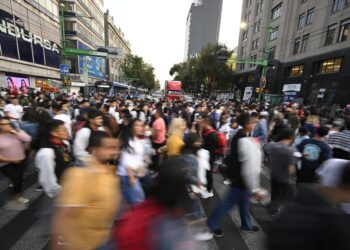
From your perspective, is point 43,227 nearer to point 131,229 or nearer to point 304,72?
point 131,229

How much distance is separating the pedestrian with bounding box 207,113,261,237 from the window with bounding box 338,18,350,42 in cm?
2339

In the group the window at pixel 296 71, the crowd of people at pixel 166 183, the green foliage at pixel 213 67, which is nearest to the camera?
the crowd of people at pixel 166 183

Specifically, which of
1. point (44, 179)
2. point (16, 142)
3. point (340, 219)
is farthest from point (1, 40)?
point (340, 219)

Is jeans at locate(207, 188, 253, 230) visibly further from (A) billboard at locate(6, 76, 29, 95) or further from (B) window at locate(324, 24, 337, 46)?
(B) window at locate(324, 24, 337, 46)

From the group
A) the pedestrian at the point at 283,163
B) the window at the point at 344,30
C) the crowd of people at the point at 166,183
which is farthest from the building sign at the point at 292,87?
the pedestrian at the point at 283,163

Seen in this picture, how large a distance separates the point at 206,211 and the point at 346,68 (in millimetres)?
21534

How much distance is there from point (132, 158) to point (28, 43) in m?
27.8

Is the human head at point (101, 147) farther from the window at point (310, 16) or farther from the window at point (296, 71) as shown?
the window at point (310, 16)

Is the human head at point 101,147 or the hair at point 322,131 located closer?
the human head at point 101,147

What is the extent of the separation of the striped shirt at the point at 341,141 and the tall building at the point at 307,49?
62.7 ft

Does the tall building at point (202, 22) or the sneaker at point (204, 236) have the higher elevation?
the tall building at point (202, 22)

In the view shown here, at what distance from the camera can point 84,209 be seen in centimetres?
164

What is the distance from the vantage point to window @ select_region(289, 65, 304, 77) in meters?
25.7

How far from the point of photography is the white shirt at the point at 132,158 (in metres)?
3.00
